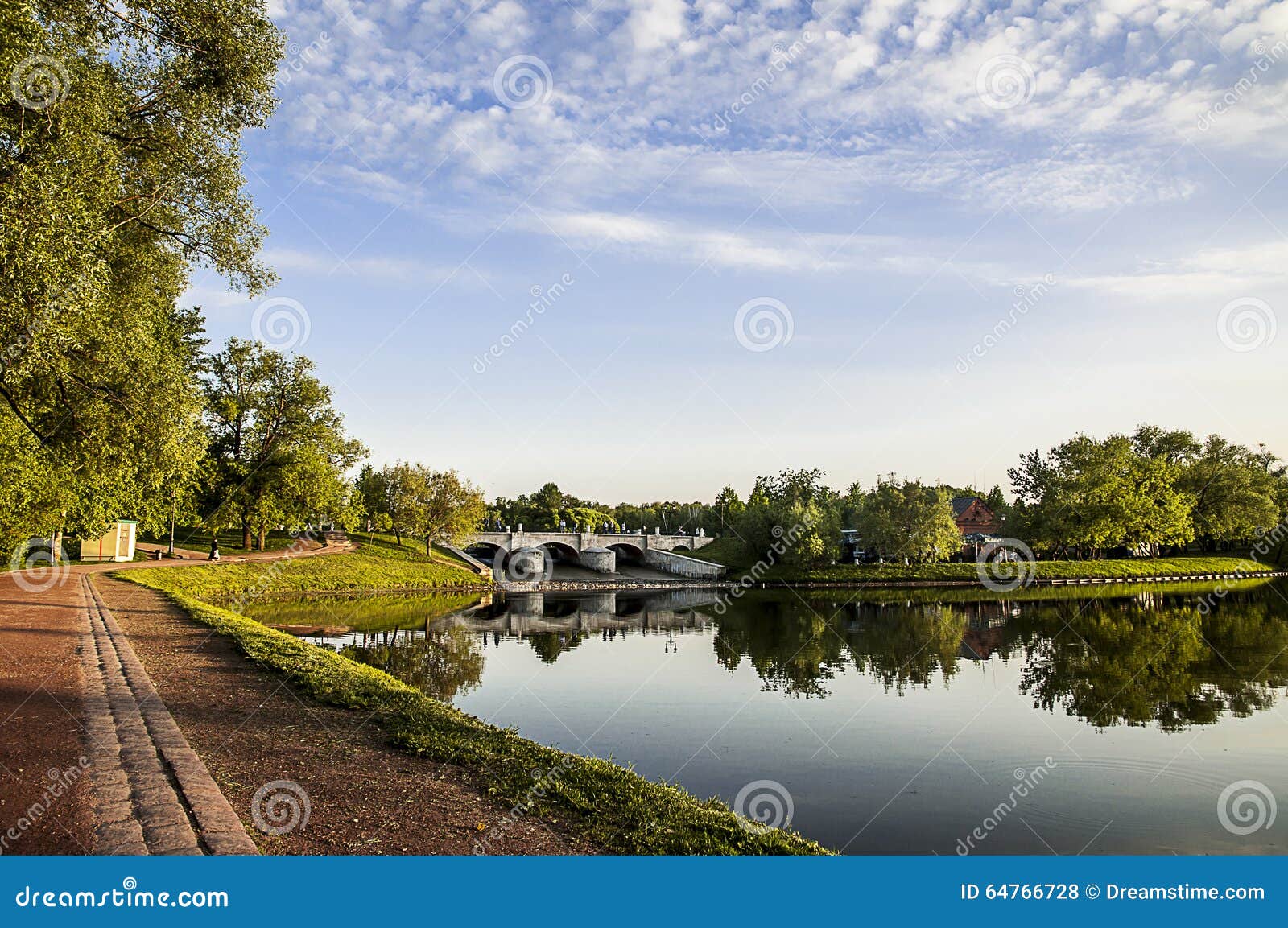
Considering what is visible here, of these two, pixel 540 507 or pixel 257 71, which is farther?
pixel 540 507

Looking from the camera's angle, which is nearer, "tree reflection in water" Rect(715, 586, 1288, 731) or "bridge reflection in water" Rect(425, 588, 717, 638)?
"tree reflection in water" Rect(715, 586, 1288, 731)

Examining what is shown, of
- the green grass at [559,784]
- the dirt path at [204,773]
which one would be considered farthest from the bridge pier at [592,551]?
the dirt path at [204,773]

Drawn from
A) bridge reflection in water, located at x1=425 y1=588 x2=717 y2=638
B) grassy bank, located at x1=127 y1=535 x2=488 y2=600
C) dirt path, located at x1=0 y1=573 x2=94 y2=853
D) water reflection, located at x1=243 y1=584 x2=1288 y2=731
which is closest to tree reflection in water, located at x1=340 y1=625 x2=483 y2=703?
water reflection, located at x1=243 y1=584 x2=1288 y2=731

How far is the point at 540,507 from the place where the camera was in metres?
124

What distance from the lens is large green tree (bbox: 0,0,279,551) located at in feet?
36.3

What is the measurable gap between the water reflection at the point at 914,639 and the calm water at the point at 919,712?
0.51 ft

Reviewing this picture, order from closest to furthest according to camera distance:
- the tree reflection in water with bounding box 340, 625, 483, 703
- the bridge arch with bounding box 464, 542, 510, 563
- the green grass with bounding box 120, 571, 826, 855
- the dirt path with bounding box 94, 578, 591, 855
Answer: the dirt path with bounding box 94, 578, 591, 855 → the green grass with bounding box 120, 571, 826, 855 → the tree reflection in water with bounding box 340, 625, 483, 703 → the bridge arch with bounding box 464, 542, 510, 563

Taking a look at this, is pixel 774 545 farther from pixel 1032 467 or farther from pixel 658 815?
pixel 658 815

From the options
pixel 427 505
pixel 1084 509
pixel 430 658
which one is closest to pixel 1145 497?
pixel 1084 509

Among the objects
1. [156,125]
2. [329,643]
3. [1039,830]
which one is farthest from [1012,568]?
[156,125]

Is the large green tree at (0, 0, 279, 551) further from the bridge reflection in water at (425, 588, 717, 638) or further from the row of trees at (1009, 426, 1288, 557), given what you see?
the row of trees at (1009, 426, 1288, 557)

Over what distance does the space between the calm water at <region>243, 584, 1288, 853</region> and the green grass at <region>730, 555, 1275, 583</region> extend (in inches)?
1136

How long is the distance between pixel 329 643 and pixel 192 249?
14368mm

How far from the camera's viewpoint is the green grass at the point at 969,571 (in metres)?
67.4
